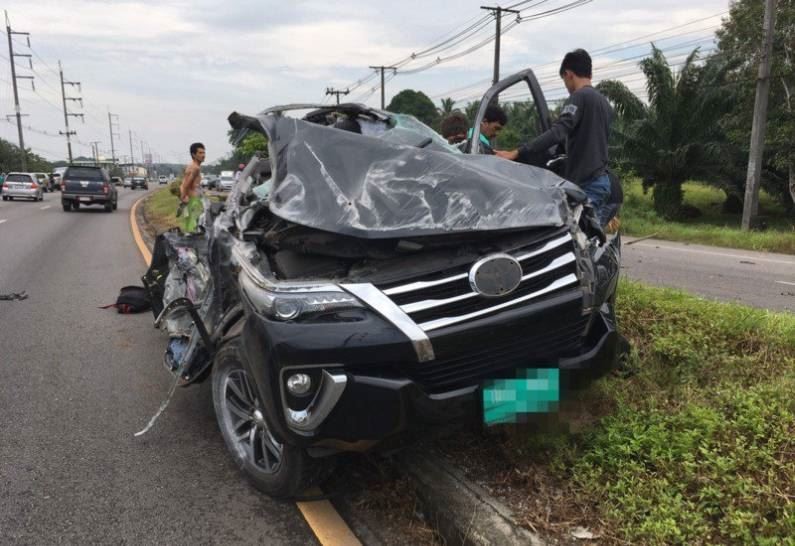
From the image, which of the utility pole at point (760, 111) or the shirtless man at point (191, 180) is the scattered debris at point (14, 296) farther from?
the utility pole at point (760, 111)

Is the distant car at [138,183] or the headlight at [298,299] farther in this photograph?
the distant car at [138,183]

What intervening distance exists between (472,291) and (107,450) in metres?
2.42

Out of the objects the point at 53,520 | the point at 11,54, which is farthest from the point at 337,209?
the point at 11,54

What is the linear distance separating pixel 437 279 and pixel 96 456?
7.60 ft

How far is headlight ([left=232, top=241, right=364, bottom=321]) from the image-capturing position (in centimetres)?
246

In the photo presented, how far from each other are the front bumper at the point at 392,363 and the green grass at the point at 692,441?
47 cm

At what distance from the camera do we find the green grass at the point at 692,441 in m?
2.38

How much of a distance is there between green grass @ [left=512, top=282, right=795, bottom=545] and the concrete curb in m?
0.31

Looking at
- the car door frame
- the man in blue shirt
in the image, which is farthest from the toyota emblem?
the man in blue shirt

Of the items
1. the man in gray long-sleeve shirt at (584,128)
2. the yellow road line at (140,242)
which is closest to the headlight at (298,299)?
the man in gray long-sleeve shirt at (584,128)

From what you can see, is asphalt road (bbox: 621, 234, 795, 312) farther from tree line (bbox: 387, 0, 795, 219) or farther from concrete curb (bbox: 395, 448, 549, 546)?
tree line (bbox: 387, 0, 795, 219)

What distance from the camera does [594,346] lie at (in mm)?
2789

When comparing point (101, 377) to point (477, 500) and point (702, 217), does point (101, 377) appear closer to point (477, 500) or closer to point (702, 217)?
point (477, 500)

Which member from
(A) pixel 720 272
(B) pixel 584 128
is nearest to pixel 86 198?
(A) pixel 720 272
